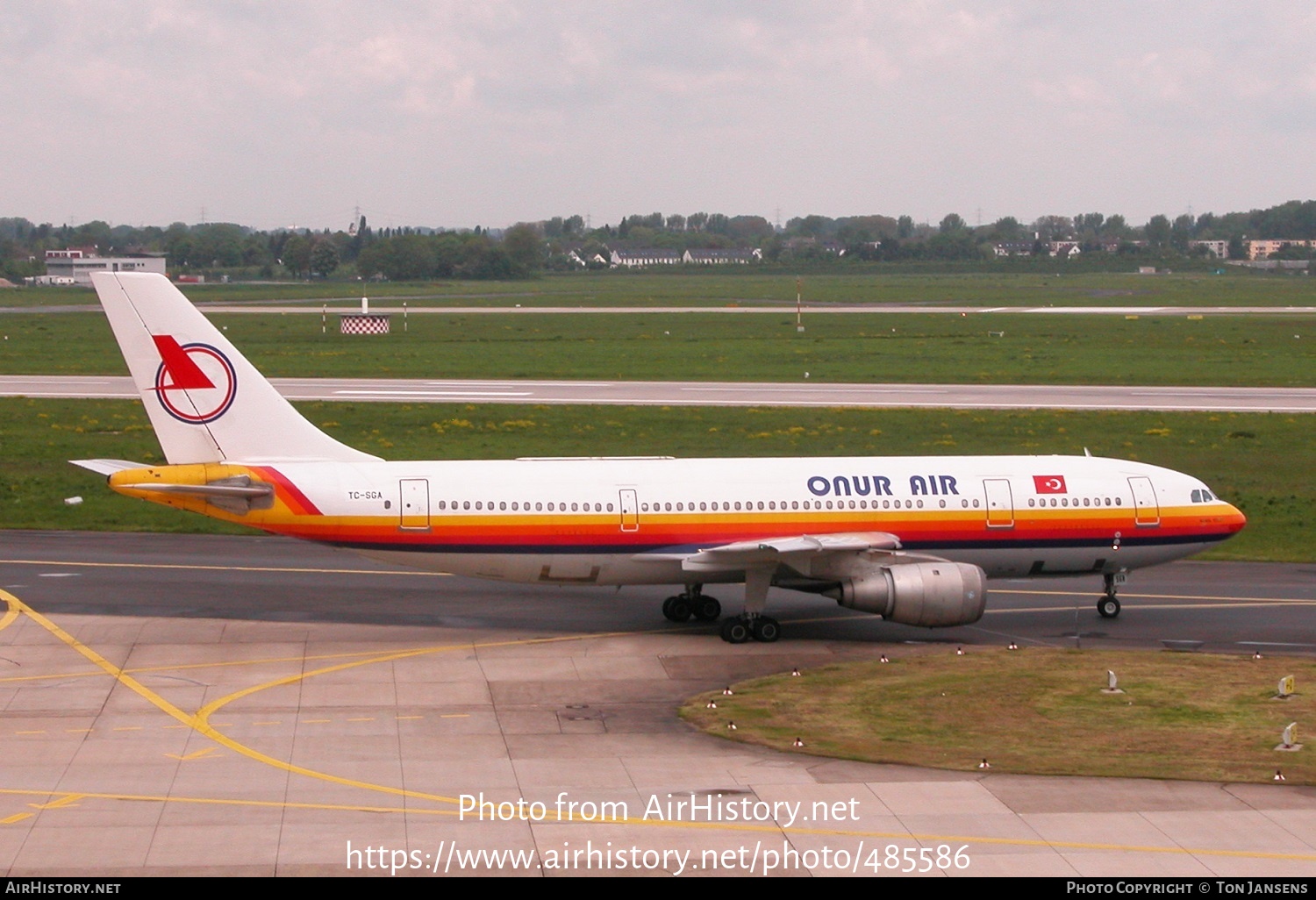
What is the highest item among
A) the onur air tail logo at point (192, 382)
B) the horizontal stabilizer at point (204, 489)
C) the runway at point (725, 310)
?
the onur air tail logo at point (192, 382)

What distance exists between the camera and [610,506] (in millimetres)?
35062

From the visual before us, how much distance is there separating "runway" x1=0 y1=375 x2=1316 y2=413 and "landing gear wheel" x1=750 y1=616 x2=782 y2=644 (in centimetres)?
3921

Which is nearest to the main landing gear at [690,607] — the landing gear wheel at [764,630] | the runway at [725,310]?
the landing gear wheel at [764,630]

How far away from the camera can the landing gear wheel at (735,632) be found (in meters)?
34.7

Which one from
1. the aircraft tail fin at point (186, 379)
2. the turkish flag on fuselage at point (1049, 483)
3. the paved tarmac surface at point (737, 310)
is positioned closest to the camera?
the aircraft tail fin at point (186, 379)

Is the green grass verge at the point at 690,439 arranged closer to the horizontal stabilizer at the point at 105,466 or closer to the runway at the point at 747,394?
the runway at the point at 747,394

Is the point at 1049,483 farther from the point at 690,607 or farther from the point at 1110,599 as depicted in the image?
the point at 690,607

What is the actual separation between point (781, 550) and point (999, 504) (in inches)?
253

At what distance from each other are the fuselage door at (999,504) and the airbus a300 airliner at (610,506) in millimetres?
43

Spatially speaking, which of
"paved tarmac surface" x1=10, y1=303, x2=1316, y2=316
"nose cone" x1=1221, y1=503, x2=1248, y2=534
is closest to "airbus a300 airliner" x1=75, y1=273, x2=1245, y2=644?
"nose cone" x1=1221, y1=503, x2=1248, y2=534

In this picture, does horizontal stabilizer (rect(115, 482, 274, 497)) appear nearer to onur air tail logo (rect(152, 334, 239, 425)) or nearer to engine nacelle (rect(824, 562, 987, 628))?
onur air tail logo (rect(152, 334, 239, 425))

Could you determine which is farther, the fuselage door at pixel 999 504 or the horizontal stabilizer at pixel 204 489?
the fuselage door at pixel 999 504

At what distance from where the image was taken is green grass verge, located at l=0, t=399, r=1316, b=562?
166 feet
